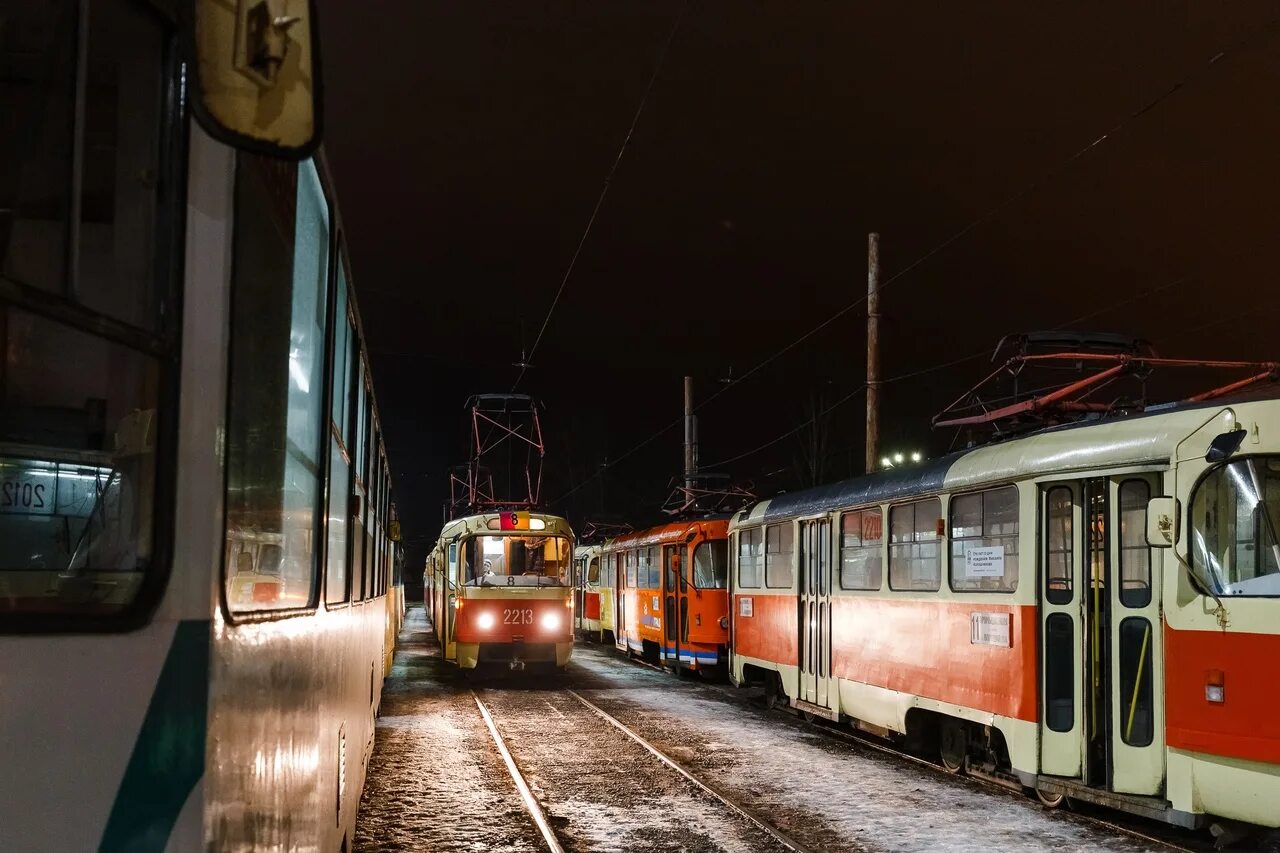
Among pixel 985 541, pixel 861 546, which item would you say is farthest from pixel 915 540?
pixel 861 546

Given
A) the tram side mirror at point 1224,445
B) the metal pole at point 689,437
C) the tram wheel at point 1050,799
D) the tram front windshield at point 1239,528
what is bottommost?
the tram wheel at point 1050,799

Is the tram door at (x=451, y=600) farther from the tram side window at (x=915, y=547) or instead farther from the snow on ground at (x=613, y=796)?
the tram side window at (x=915, y=547)

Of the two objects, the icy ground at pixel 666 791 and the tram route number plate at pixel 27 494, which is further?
the icy ground at pixel 666 791

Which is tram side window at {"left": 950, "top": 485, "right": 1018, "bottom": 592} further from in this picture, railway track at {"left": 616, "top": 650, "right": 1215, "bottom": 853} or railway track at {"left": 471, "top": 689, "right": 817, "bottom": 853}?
railway track at {"left": 471, "top": 689, "right": 817, "bottom": 853}

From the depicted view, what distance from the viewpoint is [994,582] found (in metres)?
9.40

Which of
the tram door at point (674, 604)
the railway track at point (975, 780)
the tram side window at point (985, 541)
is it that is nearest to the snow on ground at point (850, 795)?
the railway track at point (975, 780)

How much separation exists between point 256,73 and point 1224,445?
6726mm

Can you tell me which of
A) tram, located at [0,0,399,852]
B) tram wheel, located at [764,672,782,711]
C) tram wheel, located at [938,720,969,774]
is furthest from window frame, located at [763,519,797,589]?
tram, located at [0,0,399,852]

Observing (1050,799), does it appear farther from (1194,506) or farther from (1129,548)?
(1194,506)

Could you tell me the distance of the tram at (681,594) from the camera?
64.4 ft

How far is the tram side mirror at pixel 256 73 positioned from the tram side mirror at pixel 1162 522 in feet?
21.4

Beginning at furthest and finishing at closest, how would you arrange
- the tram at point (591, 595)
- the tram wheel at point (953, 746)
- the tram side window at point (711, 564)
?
the tram at point (591, 595)
the tram side window at point (711, 564)
the tram wheel at point (953, 746)

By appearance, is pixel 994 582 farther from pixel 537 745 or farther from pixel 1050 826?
pixel 537 745

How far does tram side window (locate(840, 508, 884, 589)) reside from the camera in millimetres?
11844
